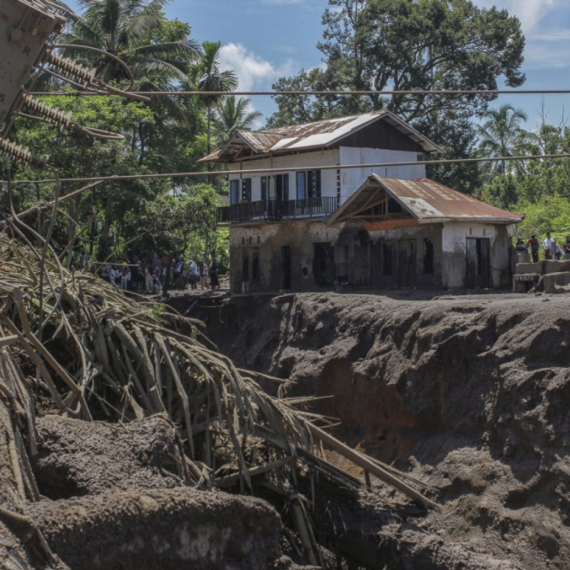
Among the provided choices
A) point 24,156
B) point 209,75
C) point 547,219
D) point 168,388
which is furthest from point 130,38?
point 24,156

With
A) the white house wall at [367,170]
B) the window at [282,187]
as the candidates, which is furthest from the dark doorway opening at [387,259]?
the window at [282,187]

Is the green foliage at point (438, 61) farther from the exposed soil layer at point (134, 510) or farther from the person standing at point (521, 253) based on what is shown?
the exposed soil layer at point (134, 510)

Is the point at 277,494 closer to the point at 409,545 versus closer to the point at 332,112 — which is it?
the point at 409,545

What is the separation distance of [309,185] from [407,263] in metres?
6.80

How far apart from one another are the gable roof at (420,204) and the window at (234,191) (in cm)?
801

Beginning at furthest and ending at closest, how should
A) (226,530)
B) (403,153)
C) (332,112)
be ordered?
(332,112), (403,153), (226,530)

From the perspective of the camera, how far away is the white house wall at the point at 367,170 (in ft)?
120

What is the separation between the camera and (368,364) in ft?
75.8

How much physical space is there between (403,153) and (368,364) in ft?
56.9

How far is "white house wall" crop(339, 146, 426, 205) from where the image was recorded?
36.7 meters

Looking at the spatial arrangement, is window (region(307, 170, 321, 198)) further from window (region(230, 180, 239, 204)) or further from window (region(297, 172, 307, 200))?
window (region(230, 180, 239, 204))

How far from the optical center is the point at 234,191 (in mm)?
41344

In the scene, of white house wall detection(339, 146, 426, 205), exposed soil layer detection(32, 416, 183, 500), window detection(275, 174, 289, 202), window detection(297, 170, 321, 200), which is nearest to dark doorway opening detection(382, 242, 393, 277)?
white house wall detection(339, 146, 426, 205)

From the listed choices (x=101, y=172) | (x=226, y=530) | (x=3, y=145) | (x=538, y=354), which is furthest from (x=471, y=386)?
(x=101, y=172)
